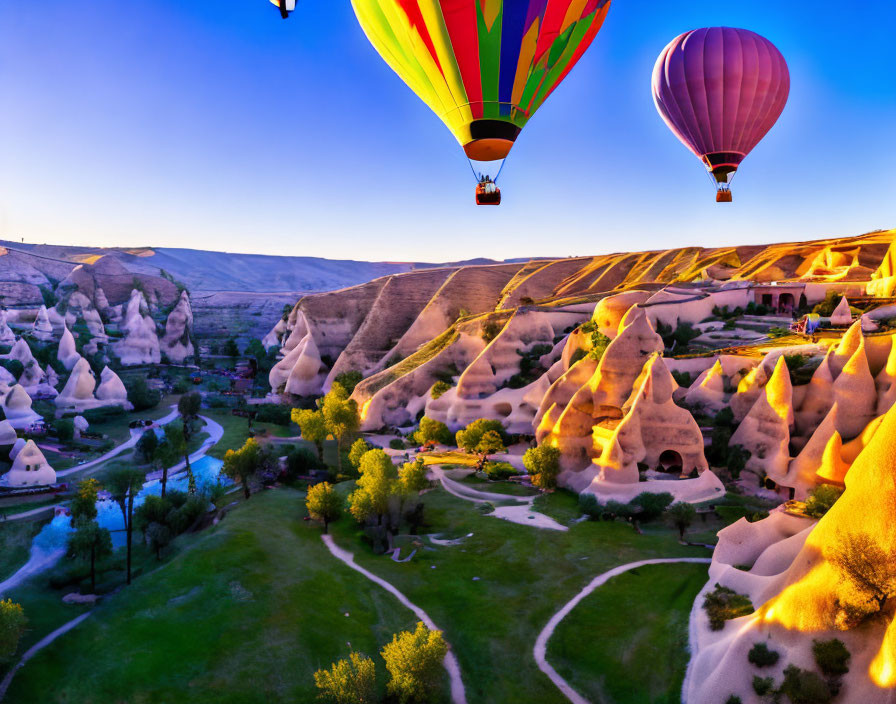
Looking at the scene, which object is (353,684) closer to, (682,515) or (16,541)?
(682,515)

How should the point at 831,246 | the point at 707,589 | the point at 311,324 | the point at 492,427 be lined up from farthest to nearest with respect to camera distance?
the point at 311,324 < the point at 831,246 < the point at 492,427 < the point at 707,589

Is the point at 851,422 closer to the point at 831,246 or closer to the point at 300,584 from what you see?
the point at 300,584

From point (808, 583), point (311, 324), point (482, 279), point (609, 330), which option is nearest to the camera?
point (808, 583)

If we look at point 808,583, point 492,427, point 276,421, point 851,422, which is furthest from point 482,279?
point 808,583

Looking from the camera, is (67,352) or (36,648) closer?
(36,648)

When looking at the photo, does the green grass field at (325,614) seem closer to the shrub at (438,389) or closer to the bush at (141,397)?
the shrub at (438,389)

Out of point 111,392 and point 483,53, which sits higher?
point 483,53

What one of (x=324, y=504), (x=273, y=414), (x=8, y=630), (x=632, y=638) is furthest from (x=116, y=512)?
(x=632, y=638)

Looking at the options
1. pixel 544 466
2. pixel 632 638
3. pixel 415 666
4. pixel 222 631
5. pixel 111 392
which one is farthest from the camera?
pixel 111 392
